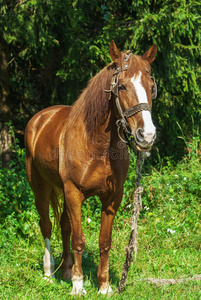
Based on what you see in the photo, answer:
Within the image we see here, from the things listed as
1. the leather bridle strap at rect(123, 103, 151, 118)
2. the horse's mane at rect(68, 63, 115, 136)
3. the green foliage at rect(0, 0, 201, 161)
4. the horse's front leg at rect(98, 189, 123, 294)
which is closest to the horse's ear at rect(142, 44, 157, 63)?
the horse's mane at rect(68, 63, 115, 136)

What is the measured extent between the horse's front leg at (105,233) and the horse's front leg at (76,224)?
0.77 feet

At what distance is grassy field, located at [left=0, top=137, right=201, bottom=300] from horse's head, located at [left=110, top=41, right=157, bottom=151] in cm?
164

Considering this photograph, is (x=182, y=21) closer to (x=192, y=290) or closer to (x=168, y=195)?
(x=168, y=195)

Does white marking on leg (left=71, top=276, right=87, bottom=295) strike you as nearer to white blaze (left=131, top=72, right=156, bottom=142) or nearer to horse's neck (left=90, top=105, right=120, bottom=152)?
horse's neck (left=90, top=105, right=120, bottom=152)

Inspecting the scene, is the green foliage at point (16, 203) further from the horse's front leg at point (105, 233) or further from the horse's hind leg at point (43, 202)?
the horse's front leg at point (105, 233)

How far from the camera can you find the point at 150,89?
3031mm

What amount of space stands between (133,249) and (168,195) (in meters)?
2.55

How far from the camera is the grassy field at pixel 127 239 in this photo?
3.63 metres

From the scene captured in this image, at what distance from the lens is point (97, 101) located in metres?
3.33

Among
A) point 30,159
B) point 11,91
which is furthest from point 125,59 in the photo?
point 11,91

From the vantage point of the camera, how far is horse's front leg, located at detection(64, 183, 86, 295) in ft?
11.2

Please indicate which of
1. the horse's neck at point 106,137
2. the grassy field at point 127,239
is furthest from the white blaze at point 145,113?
the grassy field at point 127,239

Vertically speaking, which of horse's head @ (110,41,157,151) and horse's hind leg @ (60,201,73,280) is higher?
horse's head @ (110,41,157,151)

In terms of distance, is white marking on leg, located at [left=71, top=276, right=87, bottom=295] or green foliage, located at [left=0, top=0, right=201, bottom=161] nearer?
white marking on leg, located at [left=71, top=276, right=87, bottom=295]
